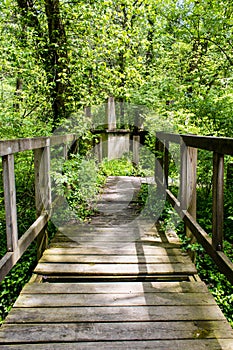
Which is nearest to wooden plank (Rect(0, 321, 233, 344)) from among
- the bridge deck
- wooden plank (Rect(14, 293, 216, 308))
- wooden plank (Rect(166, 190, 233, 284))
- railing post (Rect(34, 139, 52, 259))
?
the bridge deck

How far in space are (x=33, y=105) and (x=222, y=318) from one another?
495 cm

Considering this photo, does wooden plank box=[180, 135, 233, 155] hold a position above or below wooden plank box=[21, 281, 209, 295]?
above

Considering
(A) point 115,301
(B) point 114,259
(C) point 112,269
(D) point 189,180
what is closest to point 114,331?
(A) point 115,301

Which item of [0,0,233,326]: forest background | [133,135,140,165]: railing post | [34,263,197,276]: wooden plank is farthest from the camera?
[133,135,140,165]: railing post

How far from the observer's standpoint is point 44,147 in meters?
3.18

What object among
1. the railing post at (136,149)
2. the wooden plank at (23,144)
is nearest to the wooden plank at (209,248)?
the wooden plank at (23,144)

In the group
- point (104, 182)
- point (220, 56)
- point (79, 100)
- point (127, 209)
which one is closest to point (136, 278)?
point (127, 209)

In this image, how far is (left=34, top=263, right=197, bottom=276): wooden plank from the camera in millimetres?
2650

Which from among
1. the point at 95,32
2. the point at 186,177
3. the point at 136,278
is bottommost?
the point at 136,278

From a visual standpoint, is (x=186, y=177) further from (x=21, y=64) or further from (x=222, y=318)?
(x=21, y=64)

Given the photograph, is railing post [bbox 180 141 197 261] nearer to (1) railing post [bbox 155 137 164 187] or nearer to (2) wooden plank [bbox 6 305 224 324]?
(2) wooden plank [bbox 6 305 224 324]

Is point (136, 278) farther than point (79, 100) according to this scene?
No

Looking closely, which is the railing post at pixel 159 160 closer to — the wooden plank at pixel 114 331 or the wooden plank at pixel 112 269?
the wooden plank at pixel 112 269

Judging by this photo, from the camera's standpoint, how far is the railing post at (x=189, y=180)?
120 inches
